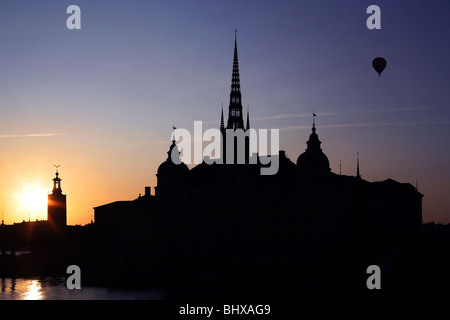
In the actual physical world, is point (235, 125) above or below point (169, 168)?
above

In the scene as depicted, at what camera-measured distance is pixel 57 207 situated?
4941 inches

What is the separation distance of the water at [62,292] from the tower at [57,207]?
4379cm

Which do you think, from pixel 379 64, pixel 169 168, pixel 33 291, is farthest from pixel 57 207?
pixel 379 64

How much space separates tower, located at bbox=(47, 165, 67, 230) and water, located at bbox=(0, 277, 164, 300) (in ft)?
144

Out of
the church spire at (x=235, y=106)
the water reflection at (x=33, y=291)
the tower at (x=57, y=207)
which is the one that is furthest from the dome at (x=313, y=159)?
the tower at (x=57, y=207)

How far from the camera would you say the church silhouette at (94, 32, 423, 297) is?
73.5 meters

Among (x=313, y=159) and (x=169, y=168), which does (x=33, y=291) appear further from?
(x=313, y=159)

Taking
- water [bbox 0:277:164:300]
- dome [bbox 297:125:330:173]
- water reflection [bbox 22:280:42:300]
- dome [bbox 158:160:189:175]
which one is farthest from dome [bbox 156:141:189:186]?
water reflection [bbox 22:280:42:300]

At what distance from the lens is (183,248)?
86875 millimetres

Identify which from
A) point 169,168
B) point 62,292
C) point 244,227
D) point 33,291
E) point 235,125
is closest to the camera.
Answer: point 62,292

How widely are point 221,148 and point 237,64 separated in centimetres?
1303

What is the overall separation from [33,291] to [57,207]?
5445 cm

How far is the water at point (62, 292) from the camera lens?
64562 millimetres
